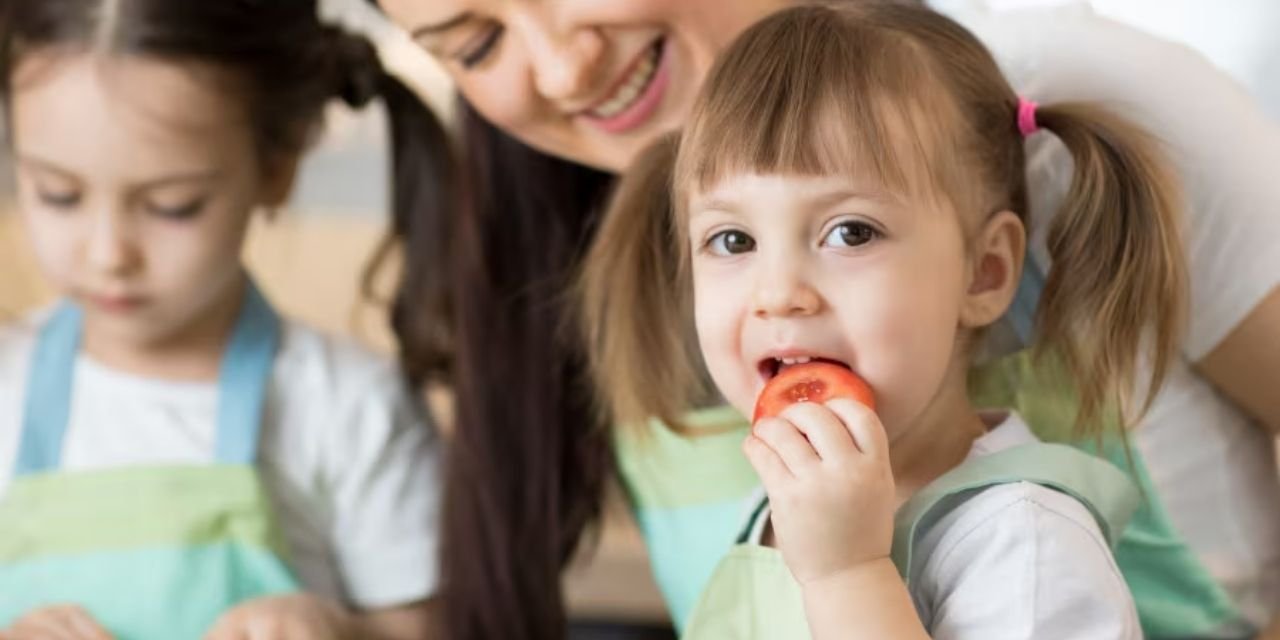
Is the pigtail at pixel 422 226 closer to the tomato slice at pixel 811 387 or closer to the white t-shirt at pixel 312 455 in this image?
the white t-shirt at pixel 312 455

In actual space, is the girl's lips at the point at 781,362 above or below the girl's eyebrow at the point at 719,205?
below

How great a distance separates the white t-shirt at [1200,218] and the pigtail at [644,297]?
0.76 feet

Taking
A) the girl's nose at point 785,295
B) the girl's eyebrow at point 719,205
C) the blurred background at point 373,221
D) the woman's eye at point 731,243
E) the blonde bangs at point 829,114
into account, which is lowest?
the blurred background at point 373,221

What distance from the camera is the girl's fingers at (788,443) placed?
86 centimetres

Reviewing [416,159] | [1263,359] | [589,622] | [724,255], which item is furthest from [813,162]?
[589,622]

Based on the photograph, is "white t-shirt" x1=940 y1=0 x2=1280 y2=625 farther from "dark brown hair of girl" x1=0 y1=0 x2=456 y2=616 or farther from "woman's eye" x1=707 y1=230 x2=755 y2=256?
"dark brown hair of girl" x1=0 y1=0 x2=456 y2=616

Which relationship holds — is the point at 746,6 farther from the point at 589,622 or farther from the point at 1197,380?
the point at 589,622

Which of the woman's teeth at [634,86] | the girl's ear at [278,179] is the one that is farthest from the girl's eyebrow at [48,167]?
A: the woman's teeth at [634,86]

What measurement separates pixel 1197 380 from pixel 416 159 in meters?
0.71

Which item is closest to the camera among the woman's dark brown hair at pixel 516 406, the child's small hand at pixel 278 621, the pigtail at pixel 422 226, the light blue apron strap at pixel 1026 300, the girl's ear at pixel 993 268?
the girl's ear at pixel 993 268

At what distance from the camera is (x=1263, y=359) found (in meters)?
1.10

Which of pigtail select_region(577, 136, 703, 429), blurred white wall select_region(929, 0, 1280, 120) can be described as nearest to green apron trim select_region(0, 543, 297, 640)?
pigtail select_region(577, 136, 703, 429)

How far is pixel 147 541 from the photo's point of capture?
4.52ft

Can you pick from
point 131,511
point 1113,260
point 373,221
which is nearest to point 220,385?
point 131,511
